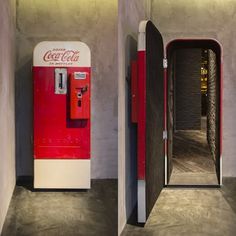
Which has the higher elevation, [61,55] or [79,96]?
[61,55]

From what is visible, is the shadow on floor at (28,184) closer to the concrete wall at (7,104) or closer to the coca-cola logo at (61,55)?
the concrete wall at (7,104)

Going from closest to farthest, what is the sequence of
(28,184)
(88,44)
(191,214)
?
(191,214), (28,184), (88,44)

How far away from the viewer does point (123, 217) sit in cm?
351

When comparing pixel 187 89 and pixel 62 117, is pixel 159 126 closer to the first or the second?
pixel 62 117

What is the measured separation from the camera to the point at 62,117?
15.2 feet

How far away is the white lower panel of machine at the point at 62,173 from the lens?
15.2 feet

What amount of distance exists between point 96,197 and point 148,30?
2.05 m

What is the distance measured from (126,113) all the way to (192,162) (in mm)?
3395

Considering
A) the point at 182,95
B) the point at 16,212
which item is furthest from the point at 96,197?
the point at 182,95

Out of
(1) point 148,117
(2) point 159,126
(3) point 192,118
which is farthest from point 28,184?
(3) point 192,118

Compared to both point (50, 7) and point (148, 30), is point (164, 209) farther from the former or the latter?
point (50, 7)

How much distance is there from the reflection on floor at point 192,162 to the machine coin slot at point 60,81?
1907mm

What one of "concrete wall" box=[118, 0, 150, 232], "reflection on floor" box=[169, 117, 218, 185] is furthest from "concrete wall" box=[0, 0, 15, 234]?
"reflection on floor" box=[169, 117, 218, 185]

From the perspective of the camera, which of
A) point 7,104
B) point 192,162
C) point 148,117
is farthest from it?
point 192,162
